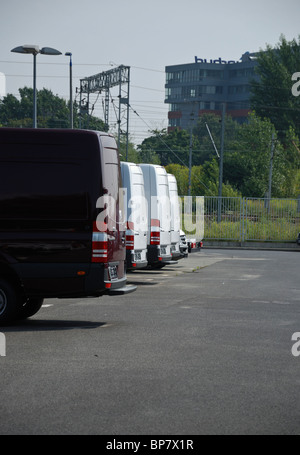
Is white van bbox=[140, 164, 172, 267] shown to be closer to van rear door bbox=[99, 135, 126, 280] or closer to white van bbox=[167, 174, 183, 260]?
white van bbox=[167, 174, 183, 260]

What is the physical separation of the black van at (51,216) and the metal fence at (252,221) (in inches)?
1202

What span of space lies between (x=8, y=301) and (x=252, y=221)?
1234 inches

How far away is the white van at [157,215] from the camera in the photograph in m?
20.4

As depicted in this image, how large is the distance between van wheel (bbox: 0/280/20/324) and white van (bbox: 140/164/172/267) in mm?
8867

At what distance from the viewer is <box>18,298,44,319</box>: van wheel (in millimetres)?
12646

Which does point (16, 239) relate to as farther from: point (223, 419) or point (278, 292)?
point (278, 292)

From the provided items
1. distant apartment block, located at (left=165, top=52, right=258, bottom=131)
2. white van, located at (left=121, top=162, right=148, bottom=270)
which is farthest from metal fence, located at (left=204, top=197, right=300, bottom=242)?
distant apartment block, located at (left=165, top=52, right=258, bottom=131)

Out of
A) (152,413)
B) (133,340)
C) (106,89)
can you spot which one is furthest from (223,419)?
(106,89)

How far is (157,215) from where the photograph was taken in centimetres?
2058

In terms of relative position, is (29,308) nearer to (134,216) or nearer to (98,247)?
(98,247)

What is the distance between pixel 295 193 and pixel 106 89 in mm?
16755

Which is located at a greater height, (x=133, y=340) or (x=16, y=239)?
(x=16, y=239)

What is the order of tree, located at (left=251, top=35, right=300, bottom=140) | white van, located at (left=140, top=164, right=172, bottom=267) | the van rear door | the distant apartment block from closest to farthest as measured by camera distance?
the van rear door, white van, located at (left=140, top=164, right=172, bottom=267), tree, located at (left=251, top=35, right=300, bottom=140), the distant apartment block

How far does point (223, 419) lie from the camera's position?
6.43m
